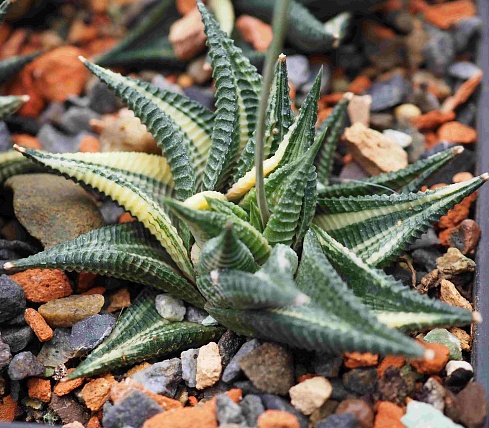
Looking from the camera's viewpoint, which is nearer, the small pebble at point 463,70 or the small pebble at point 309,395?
the small pebble at point 309,395

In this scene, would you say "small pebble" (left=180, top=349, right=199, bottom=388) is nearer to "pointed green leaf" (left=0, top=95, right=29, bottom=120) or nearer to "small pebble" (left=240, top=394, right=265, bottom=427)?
"small pebble" (left=240, top=394, right=265, bottom=427)

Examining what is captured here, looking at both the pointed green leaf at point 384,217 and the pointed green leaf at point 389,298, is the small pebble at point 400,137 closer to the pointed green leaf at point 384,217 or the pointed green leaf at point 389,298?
the pointed green leaf at point 384,217

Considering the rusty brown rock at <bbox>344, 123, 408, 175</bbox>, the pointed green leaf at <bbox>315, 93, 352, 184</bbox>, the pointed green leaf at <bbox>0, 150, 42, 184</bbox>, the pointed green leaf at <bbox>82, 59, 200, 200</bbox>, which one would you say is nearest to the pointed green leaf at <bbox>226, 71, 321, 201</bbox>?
the pointed green leaf at <bbox>82, 59, 200, 200</bbox>

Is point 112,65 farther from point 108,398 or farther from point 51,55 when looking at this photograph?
point 108,398

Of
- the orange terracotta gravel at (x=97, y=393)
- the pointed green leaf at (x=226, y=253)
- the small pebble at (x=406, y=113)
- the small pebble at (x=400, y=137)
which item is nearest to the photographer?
the pointed green leaf at (x=226, y=253)

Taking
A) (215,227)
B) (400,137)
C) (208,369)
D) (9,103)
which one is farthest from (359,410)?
(9,103)

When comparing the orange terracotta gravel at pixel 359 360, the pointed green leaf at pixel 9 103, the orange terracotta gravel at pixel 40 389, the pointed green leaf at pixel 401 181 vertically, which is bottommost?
the orange terracotta gravel at pixel 40 389

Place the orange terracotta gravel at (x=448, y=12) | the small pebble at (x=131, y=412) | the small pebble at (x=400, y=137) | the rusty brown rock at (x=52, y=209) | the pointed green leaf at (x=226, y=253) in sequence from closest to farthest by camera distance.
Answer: the pointed green leaf at (x=226, y=253), the small pebble at (x=131, y=412), the rusty brown rock at (x=52, y=209), the small pebble at (x=400, y=137), the orange terracotta gravel at (x=448, y=12)

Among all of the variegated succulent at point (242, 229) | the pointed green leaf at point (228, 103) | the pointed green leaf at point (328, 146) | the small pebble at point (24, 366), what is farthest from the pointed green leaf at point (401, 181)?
the small pebble at point (24, 366)
